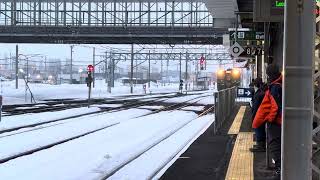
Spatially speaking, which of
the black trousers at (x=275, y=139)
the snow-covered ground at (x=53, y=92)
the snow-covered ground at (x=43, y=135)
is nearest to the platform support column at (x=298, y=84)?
the black trousers at (x=275, y=139)

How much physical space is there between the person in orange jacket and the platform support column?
11.6ft

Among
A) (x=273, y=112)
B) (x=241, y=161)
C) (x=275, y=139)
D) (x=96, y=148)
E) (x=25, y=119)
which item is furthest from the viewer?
(x=25, y=119)

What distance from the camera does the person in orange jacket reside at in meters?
8.30

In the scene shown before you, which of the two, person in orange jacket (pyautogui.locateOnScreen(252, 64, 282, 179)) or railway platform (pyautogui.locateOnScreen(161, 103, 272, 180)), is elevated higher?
person in orange jacket (pyautogui.locateOnScreen(252, 64, 282, 179))

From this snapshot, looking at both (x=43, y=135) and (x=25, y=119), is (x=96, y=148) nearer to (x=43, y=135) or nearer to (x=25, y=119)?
(x=43, y=135)

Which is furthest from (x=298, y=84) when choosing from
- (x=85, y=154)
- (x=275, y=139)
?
(x=85, y=154)

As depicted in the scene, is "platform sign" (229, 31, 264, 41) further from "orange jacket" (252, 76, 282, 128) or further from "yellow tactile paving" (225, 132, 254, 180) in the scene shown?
"orange jacket" (252, 76, 282, 128)

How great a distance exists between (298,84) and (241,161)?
7.05 metres

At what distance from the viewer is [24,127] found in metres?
21.5

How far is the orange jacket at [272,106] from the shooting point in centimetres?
829

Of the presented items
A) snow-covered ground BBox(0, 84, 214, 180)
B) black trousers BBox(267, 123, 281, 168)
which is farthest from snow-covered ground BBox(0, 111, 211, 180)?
black trousers BBox(267, 123, 281, 168)

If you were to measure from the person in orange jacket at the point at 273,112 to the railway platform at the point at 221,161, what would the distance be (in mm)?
1158

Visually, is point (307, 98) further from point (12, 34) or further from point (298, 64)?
point (12, 34)

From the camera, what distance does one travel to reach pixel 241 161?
11.6 metres
